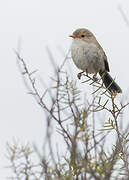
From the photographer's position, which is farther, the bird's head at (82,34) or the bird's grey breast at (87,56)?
the bird's head at (82,34)

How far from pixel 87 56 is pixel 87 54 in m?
0.04

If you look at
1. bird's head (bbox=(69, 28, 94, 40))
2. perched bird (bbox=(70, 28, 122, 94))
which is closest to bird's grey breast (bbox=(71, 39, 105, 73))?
perched bird (bbox=(70, 28, 122, 94))

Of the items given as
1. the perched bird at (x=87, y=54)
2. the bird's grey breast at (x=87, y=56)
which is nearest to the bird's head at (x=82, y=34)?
the perched bird at (x=87, y=54)

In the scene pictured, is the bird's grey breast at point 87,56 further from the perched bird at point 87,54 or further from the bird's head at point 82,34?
the bird's head at point 82,34

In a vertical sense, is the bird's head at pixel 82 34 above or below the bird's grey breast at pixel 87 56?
above

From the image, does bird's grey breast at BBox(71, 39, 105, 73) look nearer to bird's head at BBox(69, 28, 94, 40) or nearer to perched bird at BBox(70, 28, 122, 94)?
perched bird at BBox(70, 28, 122, 94)

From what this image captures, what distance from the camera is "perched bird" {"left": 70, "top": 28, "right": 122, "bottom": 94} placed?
7086mm

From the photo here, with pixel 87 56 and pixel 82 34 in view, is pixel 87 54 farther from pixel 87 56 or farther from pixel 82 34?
pixel 82 34

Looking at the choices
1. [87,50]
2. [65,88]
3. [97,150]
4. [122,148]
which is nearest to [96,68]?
[87,50]

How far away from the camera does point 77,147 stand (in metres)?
2.20

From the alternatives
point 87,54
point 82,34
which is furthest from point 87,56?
point 82,34

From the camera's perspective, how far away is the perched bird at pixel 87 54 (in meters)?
7.09

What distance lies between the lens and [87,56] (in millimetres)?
7141

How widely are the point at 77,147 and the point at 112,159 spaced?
256 mm
